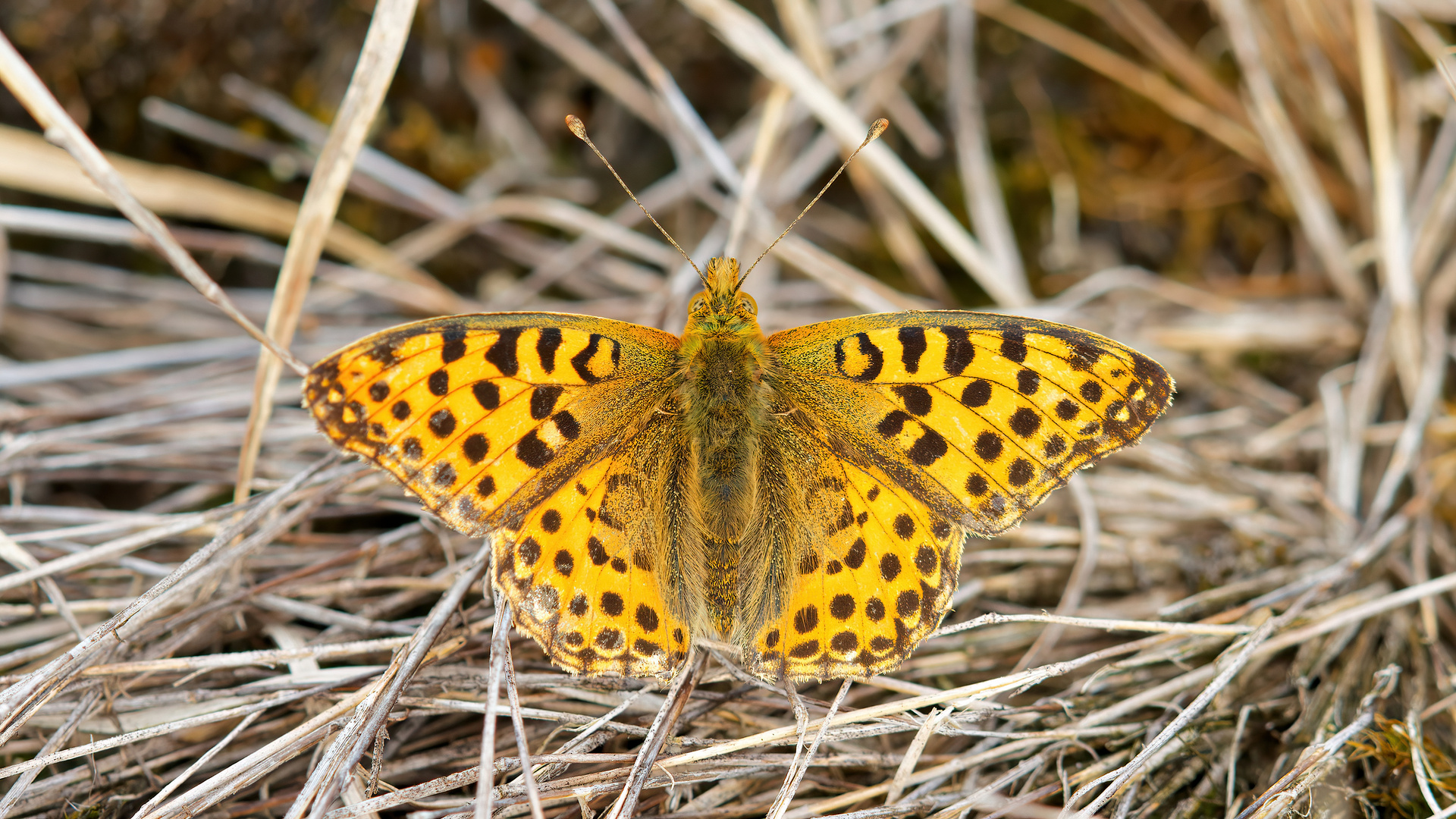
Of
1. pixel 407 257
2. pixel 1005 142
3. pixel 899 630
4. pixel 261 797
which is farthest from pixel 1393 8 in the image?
pixel 261 797

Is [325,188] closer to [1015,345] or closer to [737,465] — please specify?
[737,465]

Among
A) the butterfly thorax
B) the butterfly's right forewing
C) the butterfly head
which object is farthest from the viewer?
the butterfly head

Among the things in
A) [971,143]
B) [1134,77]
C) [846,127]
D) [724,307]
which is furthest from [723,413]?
[1134,77]

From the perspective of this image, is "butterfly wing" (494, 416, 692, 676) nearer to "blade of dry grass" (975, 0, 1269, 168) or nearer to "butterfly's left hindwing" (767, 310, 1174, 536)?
"butterfly's left hindwing" (767, 310, 1174, 536)

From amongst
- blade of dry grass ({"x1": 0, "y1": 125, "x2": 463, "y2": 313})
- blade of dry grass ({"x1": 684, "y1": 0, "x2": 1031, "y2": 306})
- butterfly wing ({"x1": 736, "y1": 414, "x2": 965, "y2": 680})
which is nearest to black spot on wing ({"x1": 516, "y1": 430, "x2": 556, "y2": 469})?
butterfly wing ({"x1": 736, "y1": 414, "x2": 965, "y2": 680})

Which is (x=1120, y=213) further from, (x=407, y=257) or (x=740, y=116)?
(x=407, y=257)

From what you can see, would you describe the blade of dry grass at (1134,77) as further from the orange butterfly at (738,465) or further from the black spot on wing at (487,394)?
the black spot on wing at (487,394)

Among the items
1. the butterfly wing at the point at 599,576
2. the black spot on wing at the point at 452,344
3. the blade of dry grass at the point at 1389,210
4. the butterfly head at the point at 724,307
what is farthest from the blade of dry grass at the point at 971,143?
the black spot on wing at the point at 452,344
